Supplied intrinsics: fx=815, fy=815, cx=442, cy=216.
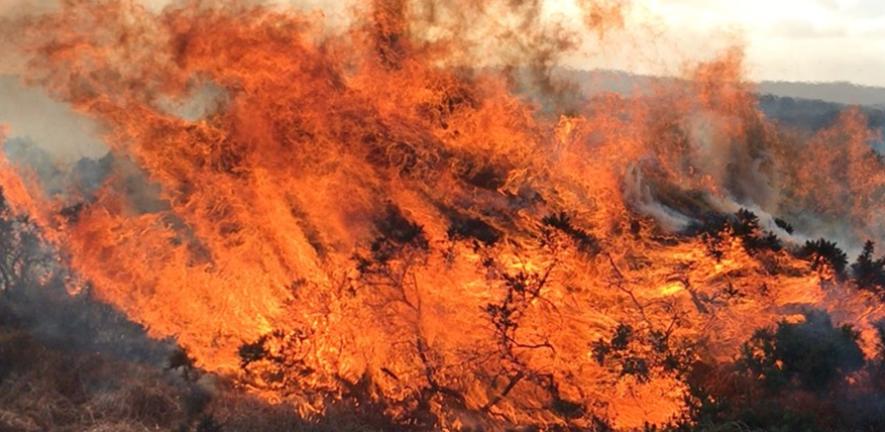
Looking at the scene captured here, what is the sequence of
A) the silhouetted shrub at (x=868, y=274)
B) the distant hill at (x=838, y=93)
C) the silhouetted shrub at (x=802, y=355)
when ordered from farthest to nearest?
the distant hill at (x=838, y=93)
the silhouetted shrub at (x=868, y=274)
the silhouetted shrub at (x=802, y=355)

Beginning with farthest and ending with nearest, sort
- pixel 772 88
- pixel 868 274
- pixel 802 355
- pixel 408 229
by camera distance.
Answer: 1. pixel 772 88
2. pixel 408 229
3. pixel 868 274
4. pixel 802 355

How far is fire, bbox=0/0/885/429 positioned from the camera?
549 inches

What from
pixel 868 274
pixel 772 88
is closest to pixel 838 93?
pixel 772 88

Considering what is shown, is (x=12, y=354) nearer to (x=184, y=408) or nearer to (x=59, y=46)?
(x=184, y=408)

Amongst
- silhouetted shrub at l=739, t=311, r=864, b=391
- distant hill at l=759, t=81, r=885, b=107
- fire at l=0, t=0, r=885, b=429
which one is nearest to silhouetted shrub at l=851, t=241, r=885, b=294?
fire at l=0, t=0, r=885, b=429

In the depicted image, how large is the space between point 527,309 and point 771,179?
940cm

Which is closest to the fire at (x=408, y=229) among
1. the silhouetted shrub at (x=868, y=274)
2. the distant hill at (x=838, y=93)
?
the silhouetted shrub at (x=868, y=274)

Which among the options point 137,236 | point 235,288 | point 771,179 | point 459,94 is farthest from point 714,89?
point 137,236

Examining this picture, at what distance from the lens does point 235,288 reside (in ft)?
48.4

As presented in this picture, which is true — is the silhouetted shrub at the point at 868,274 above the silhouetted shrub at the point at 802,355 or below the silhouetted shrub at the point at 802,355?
above

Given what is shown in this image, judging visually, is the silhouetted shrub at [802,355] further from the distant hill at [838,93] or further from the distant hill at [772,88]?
the distant hill at [838,93]

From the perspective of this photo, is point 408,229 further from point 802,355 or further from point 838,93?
point 838,93

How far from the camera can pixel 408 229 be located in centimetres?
A: 1467

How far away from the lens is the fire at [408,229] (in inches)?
549
